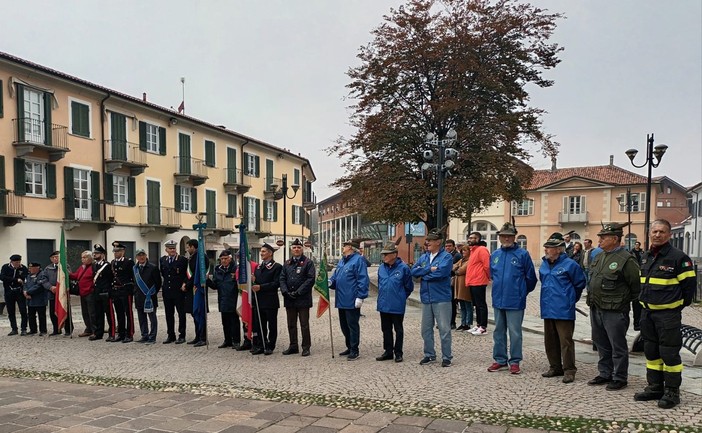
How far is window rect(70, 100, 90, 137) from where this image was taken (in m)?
26.0

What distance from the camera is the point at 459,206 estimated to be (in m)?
22.2

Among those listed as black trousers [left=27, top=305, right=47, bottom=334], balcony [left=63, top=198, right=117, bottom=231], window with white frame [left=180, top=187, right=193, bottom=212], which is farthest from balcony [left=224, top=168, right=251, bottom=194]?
black trousers [left=27, top=305, right=47, bottom=334]

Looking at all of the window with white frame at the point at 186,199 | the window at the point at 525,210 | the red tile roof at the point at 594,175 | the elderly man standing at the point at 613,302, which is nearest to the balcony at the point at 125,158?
the window with white frame at the point at 186,199

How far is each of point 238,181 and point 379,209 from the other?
18699 millimetres

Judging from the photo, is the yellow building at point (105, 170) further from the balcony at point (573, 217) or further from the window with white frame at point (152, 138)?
the balcony at point (573, 217)

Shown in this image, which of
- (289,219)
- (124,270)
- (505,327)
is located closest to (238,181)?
(289,219)

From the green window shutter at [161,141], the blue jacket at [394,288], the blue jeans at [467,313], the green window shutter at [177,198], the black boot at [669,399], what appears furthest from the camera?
the green window shutter at [177,198]

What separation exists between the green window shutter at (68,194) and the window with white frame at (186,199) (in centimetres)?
837

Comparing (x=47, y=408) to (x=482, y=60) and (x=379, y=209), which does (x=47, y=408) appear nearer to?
(x=379, y=209)

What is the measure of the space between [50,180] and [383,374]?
22893mm

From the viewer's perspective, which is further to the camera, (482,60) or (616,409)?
(482,60)

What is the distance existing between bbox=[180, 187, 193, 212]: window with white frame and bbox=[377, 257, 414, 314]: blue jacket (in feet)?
91.6

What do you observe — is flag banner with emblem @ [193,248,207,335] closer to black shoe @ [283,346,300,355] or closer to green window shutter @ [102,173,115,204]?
black shoe @ [283,346,300,355]

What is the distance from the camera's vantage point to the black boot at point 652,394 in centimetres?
555
